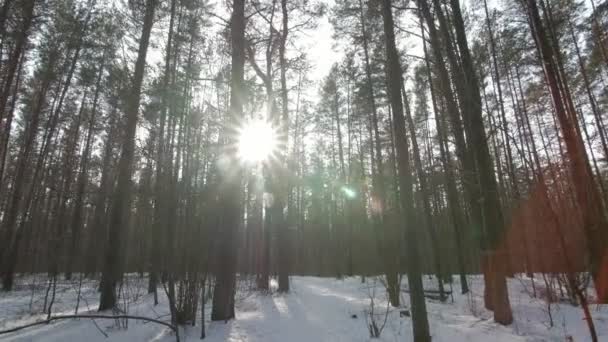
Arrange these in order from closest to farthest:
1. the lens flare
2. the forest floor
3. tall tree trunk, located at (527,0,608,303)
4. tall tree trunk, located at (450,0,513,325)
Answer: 1. the forest floor
2. tall tree trunk, located at (527,0,608,303)
3. tall tree trunk, located at (450,0,513,325)
4. the lens flare

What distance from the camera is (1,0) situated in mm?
7176

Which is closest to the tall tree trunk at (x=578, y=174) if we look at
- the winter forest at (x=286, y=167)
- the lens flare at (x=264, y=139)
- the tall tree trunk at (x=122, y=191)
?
the winter forest at (x=286, y=167)

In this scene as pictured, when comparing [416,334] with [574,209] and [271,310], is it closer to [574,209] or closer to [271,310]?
[574,209]

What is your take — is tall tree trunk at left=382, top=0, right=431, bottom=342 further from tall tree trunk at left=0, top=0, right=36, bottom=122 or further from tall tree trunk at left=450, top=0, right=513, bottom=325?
tall tree trunk at left=0, top=0, right=36, bottom=122

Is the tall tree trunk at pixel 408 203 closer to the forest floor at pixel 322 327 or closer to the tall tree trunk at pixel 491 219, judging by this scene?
the forest floor at pixel 322 327

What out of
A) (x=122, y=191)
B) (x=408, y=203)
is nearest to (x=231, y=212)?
(x=408, y=203)

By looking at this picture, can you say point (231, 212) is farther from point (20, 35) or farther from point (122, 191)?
point (20, 35)

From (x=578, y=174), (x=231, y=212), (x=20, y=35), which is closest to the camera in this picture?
(x=578, y=174)

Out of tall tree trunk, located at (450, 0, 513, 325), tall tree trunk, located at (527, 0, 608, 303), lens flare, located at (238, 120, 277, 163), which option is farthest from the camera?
lens flare, located at (238, 120, 277, 163)

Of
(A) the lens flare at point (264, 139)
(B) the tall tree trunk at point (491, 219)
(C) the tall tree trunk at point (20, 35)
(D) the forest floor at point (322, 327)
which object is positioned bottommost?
(D) the forest floor at point (322, 327)

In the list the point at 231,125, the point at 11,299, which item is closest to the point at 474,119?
the point at 231,125

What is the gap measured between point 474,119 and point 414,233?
253 centimetres

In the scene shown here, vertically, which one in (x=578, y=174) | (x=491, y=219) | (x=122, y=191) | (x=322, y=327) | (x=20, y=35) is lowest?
(x=322, y=327)

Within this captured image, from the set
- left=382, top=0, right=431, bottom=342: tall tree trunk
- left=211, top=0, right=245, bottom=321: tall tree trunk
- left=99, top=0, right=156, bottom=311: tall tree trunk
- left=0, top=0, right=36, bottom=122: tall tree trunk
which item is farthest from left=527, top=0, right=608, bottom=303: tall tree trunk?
left=0, top=0, right=36, bottom=122: tall tree trunk
